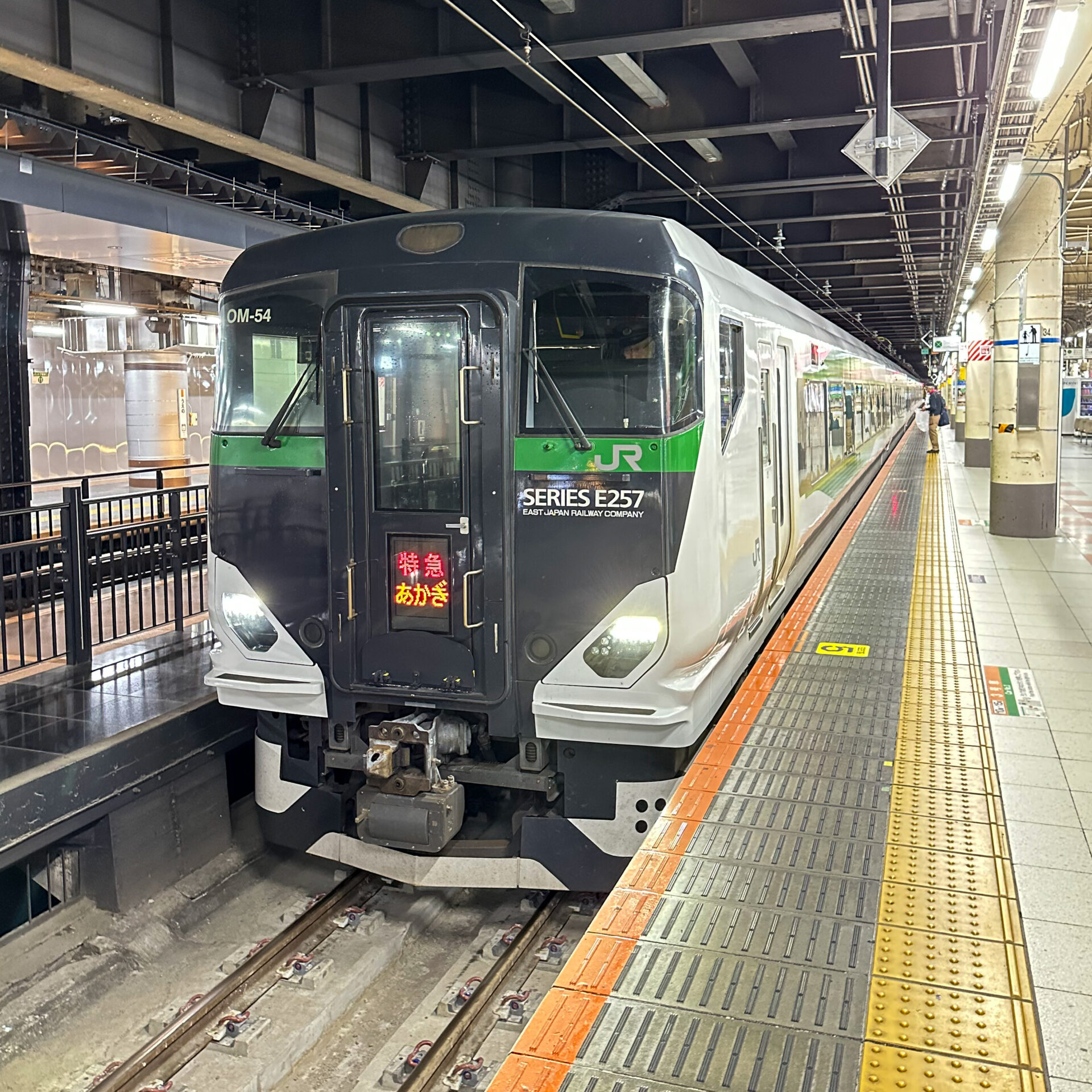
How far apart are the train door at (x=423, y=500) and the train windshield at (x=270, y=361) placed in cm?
22

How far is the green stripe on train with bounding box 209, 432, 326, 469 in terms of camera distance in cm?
520

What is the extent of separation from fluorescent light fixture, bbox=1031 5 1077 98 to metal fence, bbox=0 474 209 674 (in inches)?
206

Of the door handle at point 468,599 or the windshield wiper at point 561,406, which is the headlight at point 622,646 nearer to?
the door handle at point 468,599

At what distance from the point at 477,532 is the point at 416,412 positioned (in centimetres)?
64

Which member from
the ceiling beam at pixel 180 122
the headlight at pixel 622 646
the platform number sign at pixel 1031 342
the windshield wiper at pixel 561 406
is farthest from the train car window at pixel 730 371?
the platform number sign at pixel 1031 342

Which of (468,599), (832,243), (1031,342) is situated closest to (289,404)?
(468,599)

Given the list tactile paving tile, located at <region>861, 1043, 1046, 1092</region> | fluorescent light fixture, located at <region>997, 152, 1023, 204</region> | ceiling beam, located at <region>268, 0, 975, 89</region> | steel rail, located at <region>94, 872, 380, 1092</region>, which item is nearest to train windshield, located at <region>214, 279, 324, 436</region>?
steel rail, located at <region>94, 872, 380, 1092</region>

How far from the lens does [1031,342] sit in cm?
1448

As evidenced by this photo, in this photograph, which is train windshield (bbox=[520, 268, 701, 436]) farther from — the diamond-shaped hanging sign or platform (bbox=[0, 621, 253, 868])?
the diamond-shaped hanging sign

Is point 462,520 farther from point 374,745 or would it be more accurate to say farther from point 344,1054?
point 344,1054

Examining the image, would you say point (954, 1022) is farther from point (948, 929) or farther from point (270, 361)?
point (270, 361)

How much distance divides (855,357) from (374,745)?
12.8m

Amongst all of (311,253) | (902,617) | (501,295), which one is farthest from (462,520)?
(902,617)

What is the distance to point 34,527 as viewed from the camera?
11086 millimetres
